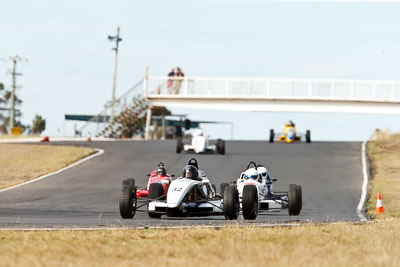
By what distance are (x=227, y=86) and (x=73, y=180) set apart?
25583mm

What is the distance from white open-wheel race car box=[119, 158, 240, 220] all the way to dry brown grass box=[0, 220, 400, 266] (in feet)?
9.72

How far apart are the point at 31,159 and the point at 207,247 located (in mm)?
34098

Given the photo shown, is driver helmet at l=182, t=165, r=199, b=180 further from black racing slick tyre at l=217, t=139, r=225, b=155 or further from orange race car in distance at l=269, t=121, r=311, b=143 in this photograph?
orange race car in distance at l=269, t=121, r=311, b=143

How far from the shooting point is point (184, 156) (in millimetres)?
43594

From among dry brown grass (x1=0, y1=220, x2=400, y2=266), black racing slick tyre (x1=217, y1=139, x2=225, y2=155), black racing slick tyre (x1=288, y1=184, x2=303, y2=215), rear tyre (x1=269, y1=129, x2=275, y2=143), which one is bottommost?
dry brown grass (x1=0, y1=220, x2=400, y2=266)

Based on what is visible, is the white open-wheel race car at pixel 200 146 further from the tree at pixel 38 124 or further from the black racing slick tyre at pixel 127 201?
the tree at pixel 38 124

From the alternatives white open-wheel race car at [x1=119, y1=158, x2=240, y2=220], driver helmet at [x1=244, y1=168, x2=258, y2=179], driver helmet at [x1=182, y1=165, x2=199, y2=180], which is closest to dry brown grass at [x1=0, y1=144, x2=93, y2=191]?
driver helmet at [x1=244, y1=168, x2=258, y2=179]

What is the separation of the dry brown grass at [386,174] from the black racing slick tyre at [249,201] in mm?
4748

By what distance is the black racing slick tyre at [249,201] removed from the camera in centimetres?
1877

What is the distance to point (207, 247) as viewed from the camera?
1207 centimetres

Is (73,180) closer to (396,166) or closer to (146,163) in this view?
(146,163)

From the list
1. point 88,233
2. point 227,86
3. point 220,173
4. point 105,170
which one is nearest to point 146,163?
point 105,170

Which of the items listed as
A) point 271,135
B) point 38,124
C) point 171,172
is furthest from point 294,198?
point 38,124

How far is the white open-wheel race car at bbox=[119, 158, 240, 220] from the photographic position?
1830 centimetres
